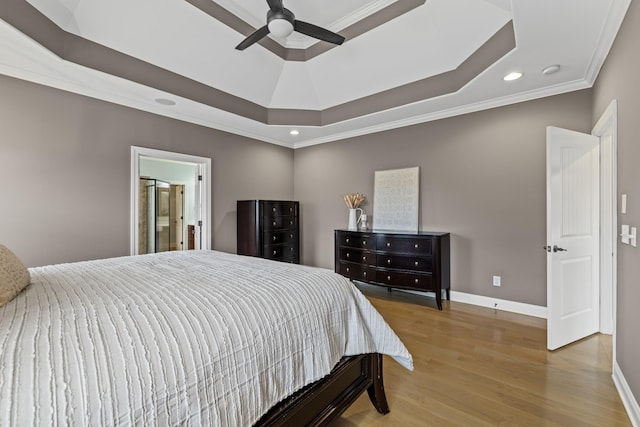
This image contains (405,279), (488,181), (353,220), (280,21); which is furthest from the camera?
(353,220)

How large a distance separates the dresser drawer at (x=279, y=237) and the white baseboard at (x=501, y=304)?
252cm

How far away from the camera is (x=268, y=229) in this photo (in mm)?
4312

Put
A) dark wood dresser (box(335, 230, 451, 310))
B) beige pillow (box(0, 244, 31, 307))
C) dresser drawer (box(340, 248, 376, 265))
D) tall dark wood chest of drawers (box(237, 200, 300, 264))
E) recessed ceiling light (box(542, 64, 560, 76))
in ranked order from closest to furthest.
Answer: beige pillow (box(0, 244, 31, 307))
recessed ceiling light (box(542, 64, 560, 76))
dark wood dresser (box(335, 230, 451, 310))
dresser drawer (box(340, 248, 376, 265))
tall dark wood chest of drawers (box(237, 200, 300, 264))

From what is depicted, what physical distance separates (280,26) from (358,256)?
295cm

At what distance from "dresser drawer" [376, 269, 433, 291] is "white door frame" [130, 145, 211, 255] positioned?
2570 mm

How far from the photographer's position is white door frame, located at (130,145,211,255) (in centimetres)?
337

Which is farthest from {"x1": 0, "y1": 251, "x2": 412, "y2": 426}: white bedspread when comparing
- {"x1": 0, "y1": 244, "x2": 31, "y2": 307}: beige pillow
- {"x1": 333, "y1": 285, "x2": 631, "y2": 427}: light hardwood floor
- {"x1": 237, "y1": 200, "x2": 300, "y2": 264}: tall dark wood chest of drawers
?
{"x1": 237, "y1": 200, "x2": 300, "y2": 264}: tall dark wood chest of drawers

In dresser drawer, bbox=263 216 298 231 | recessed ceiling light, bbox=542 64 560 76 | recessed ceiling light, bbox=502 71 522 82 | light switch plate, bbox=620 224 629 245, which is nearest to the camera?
light switch plate, bbox=620 224 629 245

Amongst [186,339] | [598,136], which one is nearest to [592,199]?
[598,136]

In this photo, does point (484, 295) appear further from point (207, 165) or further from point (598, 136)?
point (207, 165)

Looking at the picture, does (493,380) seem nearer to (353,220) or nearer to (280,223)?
(353,220)

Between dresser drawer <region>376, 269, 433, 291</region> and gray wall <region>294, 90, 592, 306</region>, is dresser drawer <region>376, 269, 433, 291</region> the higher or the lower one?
the lower one

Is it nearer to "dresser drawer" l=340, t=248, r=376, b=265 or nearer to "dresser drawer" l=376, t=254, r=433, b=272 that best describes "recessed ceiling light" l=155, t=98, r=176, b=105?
"dresser drawer" l=340, t=248, r=376, b=265

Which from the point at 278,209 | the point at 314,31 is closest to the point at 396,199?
the point at 278,209
